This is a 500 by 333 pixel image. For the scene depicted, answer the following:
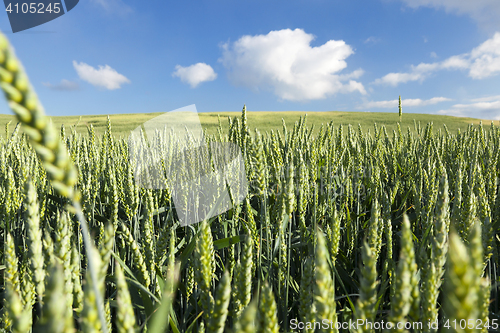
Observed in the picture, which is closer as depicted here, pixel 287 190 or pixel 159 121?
pixel 287 190

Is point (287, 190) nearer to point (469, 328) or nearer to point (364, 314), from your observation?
point (364, 314)

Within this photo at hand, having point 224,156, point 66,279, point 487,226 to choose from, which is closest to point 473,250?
point 66,279

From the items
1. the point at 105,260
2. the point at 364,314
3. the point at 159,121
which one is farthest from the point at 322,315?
the point at 159,121

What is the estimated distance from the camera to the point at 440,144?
3.04 meters

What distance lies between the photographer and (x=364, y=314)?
46cm

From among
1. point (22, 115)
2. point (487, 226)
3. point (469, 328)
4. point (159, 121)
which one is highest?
point (159, 121)

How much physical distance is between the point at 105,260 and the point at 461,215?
1.24 metres

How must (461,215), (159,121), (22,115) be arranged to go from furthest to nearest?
(159,121) → (461,215) → (22,115)

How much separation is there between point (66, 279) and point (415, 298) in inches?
25.9

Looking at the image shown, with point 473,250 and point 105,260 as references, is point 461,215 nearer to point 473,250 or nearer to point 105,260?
point 473,250

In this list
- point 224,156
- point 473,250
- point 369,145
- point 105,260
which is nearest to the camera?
point 473,250

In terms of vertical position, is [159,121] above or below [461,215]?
above

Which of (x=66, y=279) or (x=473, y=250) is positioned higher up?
(x=473, y=250)

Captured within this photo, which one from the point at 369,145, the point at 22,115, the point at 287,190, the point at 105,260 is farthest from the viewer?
the point at 369,145
